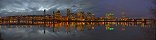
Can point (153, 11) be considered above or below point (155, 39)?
above

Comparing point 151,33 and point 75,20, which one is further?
point 75,20

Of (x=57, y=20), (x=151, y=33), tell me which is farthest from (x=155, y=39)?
(x=57, y=20)

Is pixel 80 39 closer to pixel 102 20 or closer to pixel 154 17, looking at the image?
pixel 154 17

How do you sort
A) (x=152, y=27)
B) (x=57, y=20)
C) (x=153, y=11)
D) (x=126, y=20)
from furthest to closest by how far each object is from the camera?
(x=126, y=20) → (x=57, y=20) → (x=152, y=27) → (x=153, y=11)

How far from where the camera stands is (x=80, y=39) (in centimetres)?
4091

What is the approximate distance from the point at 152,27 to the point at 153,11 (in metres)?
1.81

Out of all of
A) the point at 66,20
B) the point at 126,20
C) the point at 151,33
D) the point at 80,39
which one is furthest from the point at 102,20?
the point at 151,33

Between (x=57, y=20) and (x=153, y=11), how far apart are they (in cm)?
15365

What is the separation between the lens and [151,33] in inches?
696

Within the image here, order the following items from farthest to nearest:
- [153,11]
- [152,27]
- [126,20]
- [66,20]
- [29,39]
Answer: [126,20] → [66,20] → [29,39] → [152,27] → [153,11]

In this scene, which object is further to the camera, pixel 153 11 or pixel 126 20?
pixel 126 20

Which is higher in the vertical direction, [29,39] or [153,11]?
[153,11]

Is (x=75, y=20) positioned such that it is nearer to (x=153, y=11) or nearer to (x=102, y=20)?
(x=102, y=20)

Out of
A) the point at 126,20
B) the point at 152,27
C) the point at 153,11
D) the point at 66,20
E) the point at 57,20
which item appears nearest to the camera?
the point at 153,11
